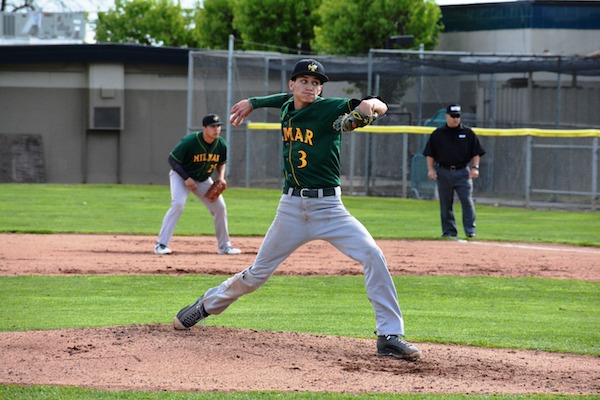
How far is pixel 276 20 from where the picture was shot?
1485 inches

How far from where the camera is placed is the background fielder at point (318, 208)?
260 inches

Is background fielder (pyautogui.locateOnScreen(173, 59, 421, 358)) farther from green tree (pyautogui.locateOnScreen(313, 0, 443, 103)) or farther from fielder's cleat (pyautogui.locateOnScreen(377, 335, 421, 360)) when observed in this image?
green tree (pyautogui.locateOnScreen(313, 0, 443, 103))

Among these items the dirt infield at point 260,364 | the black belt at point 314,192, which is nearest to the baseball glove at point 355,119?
the black belt at point 314,192

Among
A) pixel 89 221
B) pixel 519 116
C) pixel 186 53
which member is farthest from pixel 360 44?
pixel 89 221

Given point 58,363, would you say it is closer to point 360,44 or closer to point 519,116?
point 519,116

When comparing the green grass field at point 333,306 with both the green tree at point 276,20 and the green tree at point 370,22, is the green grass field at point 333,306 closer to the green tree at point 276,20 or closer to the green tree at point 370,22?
the green tree at point 370,22

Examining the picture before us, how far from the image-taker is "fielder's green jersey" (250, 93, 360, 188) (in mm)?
6684

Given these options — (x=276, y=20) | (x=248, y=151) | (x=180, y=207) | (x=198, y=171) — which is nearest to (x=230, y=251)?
(x=180, y=207)

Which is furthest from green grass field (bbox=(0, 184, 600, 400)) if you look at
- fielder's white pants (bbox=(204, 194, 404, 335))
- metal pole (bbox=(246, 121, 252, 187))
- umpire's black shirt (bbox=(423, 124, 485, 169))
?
metal pole (bbox=(246, 121, 252, 187))

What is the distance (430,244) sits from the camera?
49.3 ft

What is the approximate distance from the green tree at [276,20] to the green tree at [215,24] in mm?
3825

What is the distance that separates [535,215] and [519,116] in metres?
5.12

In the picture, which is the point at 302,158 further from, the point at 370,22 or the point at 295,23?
the point at 295,23

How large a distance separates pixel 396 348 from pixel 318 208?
1.06 metres
